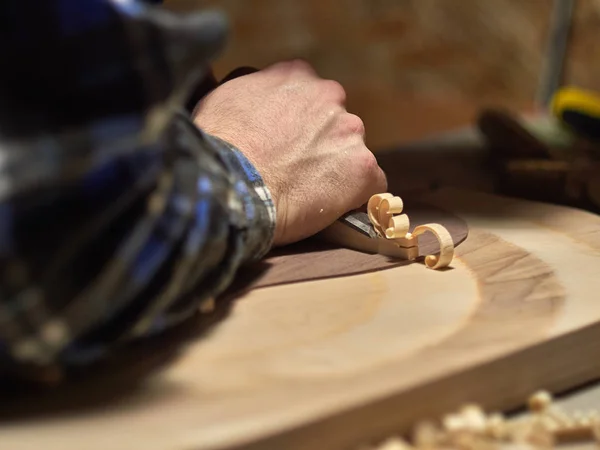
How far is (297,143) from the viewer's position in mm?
667

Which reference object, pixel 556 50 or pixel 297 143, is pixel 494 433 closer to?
pixel 297 143

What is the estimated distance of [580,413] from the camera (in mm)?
496

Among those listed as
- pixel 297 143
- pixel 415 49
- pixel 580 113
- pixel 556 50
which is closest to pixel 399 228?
pixel 297 143

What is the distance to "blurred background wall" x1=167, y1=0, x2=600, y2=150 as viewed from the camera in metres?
1.71

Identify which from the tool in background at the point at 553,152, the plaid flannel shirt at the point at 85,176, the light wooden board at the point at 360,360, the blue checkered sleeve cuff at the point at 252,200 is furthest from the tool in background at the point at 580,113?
the plaid flannel shirt at the point at 85,176

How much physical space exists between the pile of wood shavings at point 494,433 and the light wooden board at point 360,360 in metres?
0.01

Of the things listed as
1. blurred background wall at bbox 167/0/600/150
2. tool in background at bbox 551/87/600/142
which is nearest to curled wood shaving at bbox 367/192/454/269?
tool in background at bbox 551/87/600/142

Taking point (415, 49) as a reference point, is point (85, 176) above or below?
above

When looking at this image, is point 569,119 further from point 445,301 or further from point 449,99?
point 445,301

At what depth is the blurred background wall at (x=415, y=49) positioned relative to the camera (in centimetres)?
171

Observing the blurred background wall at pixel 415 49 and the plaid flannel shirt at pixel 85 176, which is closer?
the plaid flannel shirt at pixel 85 176

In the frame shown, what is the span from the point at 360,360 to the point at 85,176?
8.0 inches

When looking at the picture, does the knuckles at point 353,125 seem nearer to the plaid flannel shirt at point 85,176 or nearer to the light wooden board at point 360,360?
the light wooden board at point 360,360

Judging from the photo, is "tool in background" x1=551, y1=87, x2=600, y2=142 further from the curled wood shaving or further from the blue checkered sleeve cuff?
the blue checkered sleeve cuff
